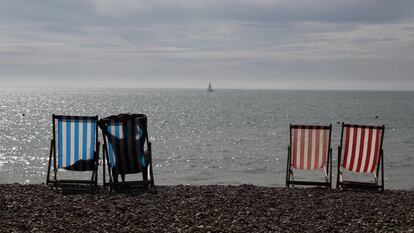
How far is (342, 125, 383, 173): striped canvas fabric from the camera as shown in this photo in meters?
8.70

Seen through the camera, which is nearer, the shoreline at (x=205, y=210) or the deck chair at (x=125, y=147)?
the shoreline at (x=205, y=210)

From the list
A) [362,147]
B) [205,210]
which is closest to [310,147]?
[362,147]

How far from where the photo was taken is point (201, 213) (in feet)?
20.7

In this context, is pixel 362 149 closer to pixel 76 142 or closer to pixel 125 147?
pixel 125 147

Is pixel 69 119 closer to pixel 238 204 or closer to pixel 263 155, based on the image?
pixel 238 204

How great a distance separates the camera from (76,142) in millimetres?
8305

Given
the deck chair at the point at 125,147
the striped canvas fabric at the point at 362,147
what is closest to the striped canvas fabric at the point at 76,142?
the deck chair at the point at 125,147

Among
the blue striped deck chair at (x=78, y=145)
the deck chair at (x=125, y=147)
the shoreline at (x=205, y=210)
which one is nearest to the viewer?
the shoreline at (x=205, y=210)

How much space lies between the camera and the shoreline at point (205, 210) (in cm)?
576

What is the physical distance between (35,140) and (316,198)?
31.3 m

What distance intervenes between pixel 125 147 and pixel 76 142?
0.82 meters

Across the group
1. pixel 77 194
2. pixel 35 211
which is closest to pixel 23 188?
pixel 77 194

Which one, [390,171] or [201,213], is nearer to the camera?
[201,213]

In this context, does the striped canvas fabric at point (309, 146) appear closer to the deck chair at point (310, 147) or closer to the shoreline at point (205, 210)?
the deck chair at point (310, 147)
